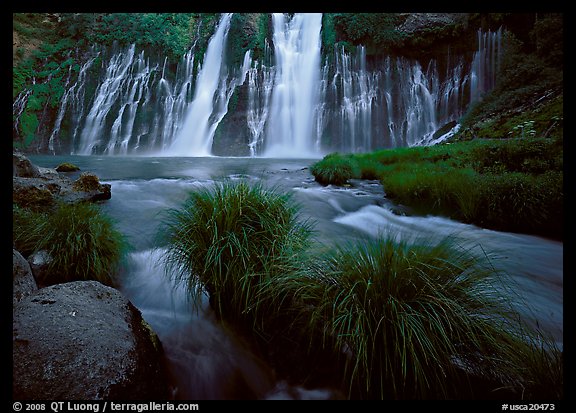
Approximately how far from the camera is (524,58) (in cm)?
1797

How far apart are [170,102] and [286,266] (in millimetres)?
29122

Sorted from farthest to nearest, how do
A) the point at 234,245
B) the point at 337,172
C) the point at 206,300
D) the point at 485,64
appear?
the point at 485,64
the point at 337,172
the point at 206,300
the point at 234,245

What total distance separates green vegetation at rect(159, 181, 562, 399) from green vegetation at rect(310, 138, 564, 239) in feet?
11.0

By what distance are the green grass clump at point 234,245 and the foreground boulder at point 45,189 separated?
2932 millimetres

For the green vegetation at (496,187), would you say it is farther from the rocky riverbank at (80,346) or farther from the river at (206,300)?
the rocky riverbank at (80,346)

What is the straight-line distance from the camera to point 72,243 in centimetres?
278

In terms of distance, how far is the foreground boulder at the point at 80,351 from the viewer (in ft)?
4.73

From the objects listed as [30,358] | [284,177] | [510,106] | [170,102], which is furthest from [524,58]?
[170,102]

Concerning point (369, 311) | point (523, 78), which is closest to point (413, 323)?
point (369, 311)

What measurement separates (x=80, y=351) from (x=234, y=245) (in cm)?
110

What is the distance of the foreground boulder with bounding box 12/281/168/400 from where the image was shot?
4.73 feet

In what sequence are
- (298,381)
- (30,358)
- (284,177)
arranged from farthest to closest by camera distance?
(284,177)
(298,381)
(30,358)

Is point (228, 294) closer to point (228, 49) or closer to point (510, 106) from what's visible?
point (510, 106)

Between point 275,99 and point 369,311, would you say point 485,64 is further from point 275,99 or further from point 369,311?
point 369,311
